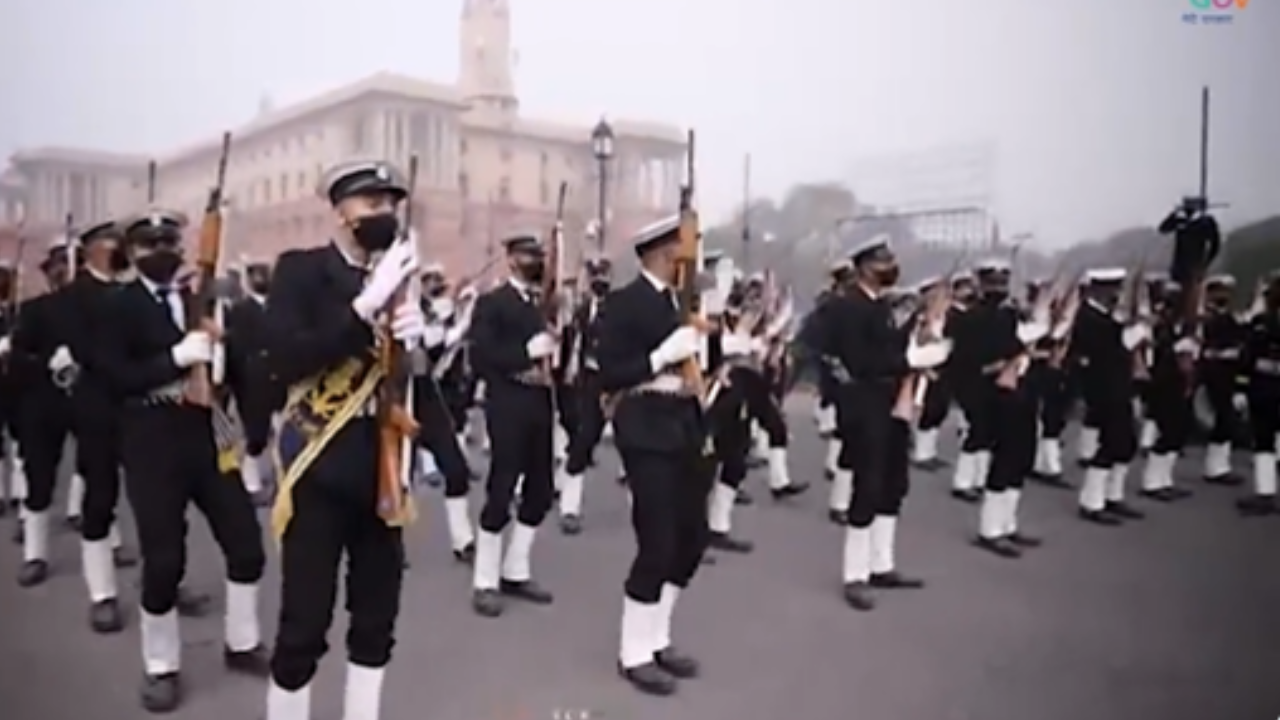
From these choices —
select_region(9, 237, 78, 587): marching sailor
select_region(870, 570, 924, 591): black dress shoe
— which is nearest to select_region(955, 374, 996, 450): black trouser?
select_region(870, 570, 924, 591): black dress shoe

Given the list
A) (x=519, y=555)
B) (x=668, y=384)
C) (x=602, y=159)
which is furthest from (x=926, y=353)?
(x=519, y=555)

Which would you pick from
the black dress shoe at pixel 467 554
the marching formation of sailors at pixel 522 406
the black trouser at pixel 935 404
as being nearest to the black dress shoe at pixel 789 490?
the marching formation of sailors at pixel 522 406

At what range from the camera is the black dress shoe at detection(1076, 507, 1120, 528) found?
2795 millimetres

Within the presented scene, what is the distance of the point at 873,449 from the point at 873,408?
0.29 feet

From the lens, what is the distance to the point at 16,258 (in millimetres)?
2275

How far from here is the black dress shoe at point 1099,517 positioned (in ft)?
9.17

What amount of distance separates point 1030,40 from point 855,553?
1.16m

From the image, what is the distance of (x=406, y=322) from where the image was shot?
204 centimetres

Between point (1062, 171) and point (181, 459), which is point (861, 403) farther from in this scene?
point (181, 459)

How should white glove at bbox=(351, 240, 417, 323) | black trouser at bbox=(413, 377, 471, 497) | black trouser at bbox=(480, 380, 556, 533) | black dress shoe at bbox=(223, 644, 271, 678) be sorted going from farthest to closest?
black trouser at bbox=(480, 380, 556, 533)
black trouser at bbox=(413, 377, 471, 497)
black dress shoe at bbox=(223, 644, 271, 678)
white glove at bbox=(351, 240, 417, 323)

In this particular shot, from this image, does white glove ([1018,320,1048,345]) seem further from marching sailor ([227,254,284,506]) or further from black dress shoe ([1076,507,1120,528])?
marching sailor ([227,254,284,506])

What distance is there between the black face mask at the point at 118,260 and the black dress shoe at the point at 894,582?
5.11 feet

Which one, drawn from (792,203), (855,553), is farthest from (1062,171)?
(855,553)

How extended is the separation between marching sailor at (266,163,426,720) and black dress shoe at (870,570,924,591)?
1039 millimetres
